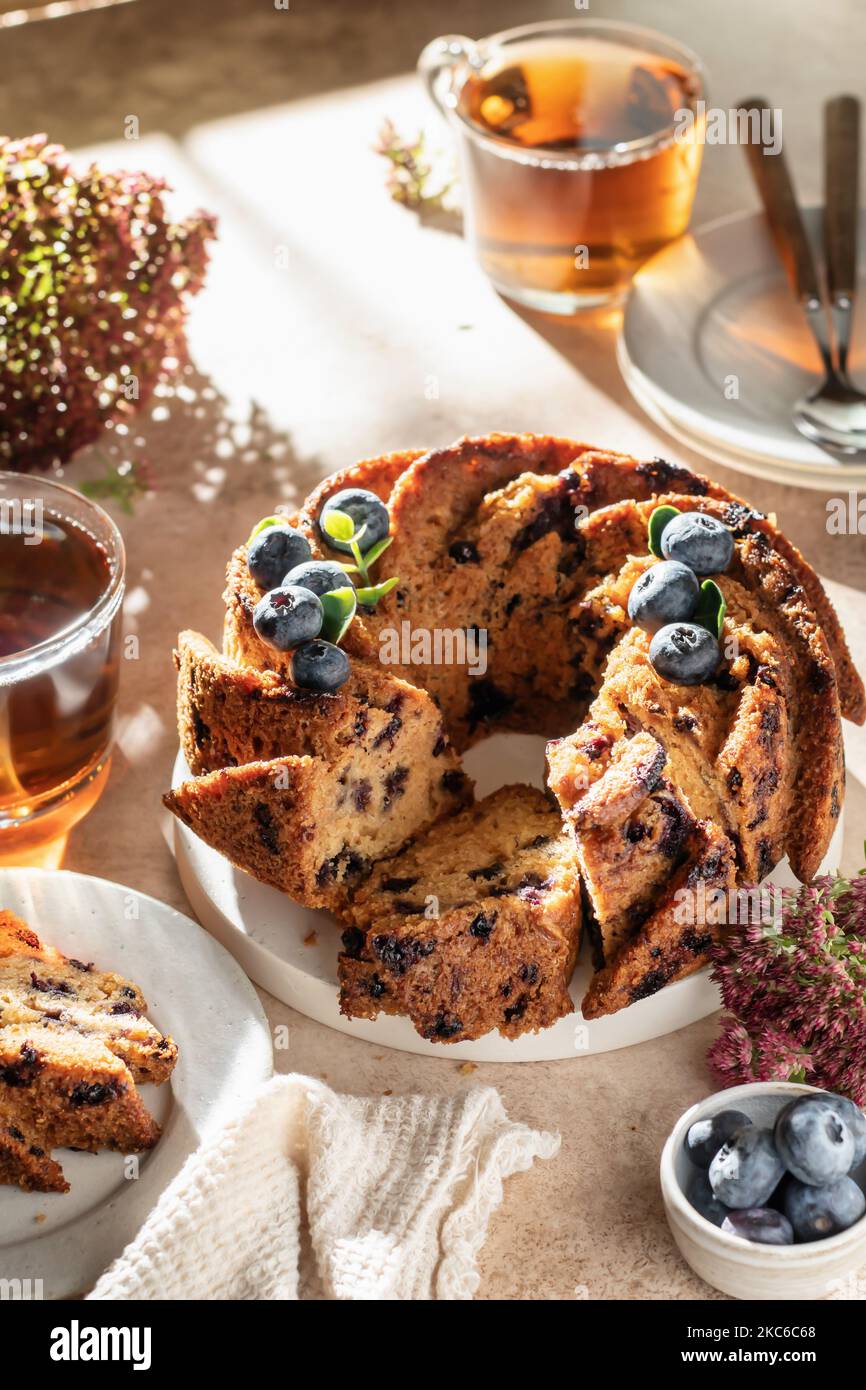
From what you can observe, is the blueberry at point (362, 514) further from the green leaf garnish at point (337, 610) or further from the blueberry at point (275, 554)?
the green leaf garnish at point (337, 610)

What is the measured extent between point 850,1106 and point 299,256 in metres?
2.87

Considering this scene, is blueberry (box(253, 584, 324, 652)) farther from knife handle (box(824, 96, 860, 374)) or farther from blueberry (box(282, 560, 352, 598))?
knife handle (box(824, 96, 860, 374))

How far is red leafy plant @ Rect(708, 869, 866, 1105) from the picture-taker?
2.39 m

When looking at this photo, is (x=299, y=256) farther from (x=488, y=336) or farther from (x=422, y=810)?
(x=422, y=810)

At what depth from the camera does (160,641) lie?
3383mm

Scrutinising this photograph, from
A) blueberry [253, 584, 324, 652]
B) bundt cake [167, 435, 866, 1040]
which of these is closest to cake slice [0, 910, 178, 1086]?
bundt cake [167, 435, 866, 1040]

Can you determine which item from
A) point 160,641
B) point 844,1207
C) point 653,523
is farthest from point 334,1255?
point 160,641

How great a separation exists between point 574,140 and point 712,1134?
2.45 meters

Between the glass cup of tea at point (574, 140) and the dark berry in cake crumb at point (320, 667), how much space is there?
1.55m

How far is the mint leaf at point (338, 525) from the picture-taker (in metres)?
2.78

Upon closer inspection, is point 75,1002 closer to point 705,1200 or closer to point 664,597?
point 705,1200

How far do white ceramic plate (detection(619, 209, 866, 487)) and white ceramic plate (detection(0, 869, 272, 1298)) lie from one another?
5.54 ft

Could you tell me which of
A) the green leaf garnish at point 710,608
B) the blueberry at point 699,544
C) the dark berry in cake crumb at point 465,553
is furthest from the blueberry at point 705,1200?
the dark berry in cake crumb at point 465,553

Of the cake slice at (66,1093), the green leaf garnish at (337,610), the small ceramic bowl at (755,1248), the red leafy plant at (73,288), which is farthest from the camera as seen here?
the red leafy plant at (73,288)
